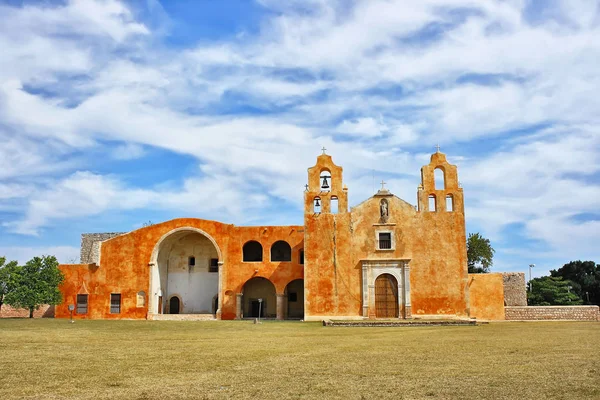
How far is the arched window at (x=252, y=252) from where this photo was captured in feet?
119

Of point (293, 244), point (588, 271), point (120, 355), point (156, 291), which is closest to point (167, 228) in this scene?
point (156, 291)

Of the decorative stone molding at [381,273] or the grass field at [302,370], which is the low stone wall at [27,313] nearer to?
the decorative stone molding at [381,273]

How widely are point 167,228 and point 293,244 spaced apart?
7694 millimetres

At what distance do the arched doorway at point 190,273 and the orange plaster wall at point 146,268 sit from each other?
78.2 inches

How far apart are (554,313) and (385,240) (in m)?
10.0

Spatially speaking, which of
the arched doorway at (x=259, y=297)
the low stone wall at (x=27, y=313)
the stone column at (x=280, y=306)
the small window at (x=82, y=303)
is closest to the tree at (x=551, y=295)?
the arched doorway at (x=259, y=297)

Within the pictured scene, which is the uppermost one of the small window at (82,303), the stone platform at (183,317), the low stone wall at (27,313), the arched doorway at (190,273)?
the arched doorway at (190,273)

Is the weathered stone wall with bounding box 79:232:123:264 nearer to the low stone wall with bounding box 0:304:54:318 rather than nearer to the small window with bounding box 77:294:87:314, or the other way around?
the low stone wall with bounding box 0:304:54:318

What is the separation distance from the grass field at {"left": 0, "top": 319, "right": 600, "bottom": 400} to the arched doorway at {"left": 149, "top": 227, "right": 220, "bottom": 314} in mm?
21838

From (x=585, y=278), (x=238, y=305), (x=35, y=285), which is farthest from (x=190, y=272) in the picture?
(x=585, y=278)

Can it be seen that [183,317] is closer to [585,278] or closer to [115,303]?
[115,303]

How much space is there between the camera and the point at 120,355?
37.7 ft

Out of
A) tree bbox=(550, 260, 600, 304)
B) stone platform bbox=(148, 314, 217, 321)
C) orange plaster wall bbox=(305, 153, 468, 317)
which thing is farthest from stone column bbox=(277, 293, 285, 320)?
tree bbox=(550, 260, 600, 304)

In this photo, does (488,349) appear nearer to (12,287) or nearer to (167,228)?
(167,228)
